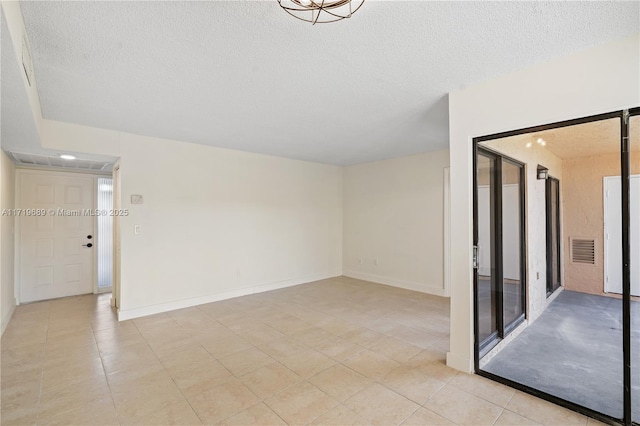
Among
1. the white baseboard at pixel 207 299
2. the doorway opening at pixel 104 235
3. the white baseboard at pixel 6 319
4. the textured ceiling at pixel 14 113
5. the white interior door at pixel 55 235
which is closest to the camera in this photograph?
the textured ceiling at pixel 14 113

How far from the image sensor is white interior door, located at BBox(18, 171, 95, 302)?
4.81 meters

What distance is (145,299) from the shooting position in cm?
413

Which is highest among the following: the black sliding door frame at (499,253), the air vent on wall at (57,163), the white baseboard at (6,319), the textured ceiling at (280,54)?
the textured ceiling at (280,54)

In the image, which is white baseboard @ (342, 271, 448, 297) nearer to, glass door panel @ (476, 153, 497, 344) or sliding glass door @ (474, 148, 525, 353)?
sliding glass door @ (474, 148, 525, 353)

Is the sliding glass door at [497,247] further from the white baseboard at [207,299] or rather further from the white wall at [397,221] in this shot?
the white baseboard at [207,299]

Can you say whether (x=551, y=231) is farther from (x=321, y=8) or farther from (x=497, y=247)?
(x=321, y=8)

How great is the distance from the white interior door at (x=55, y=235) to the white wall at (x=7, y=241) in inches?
14.2

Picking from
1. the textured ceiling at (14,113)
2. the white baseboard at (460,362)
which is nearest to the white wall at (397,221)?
the white baseboard at (460,362)

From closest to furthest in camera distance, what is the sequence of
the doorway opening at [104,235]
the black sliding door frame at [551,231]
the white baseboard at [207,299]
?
1. the black sliding door frame at [551,231]
2. the white baseboard at [207,299]
3. the doorway opening at [104,235]

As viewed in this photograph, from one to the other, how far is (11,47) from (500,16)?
8.32 ft

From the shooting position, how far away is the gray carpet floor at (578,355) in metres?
2.05

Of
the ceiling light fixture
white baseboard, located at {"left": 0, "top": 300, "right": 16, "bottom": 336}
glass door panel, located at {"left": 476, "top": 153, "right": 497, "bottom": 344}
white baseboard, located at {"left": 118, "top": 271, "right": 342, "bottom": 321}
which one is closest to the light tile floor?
white baseboard, located at {"left": 0, "top": 300, "right": 16, "bottom": 336}

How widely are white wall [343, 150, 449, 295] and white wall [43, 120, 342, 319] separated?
658 mm

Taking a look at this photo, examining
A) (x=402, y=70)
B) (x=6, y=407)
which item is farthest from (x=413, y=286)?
(x=6, y=407)
